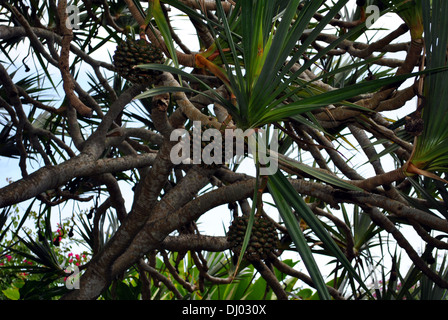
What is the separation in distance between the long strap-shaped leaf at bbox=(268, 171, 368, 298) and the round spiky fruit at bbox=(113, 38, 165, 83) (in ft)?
1.78

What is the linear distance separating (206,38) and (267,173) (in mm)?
838

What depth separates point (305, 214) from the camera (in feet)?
3.18

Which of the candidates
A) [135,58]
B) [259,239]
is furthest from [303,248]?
[135,58]

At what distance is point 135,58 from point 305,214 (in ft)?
2.24

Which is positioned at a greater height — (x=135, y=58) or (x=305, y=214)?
(x=135, y=58)

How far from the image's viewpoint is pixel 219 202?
1.71 metres

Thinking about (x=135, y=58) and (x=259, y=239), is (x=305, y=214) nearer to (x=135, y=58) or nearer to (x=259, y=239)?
(x=259, y=239)

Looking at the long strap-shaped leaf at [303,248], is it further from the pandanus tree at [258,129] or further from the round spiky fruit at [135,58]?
the round spiky fruit at [135,58]

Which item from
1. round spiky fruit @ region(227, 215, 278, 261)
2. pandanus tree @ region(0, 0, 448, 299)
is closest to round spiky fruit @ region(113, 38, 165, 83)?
pandanus tree @ region(0, 0, 448, 299)

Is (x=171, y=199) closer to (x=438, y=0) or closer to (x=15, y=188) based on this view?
(x=15, y=188)

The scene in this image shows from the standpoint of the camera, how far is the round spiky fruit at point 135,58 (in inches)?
51.6
